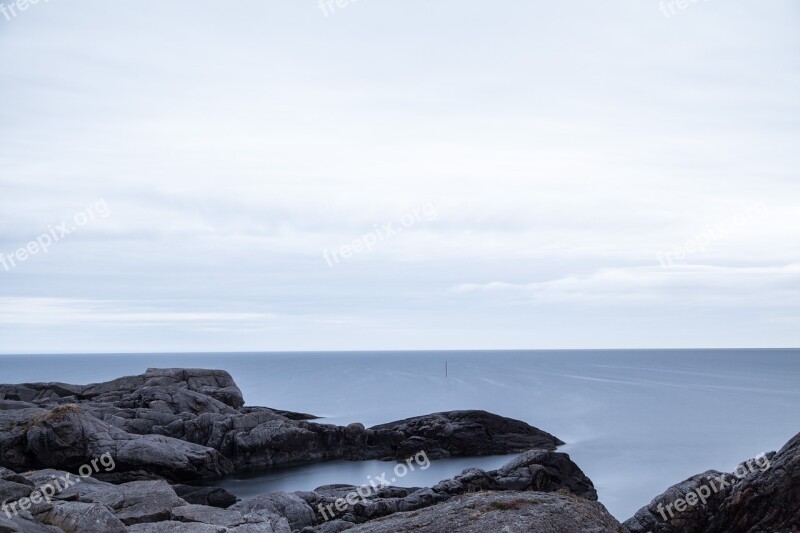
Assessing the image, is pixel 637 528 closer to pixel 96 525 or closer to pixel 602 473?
pixel 96 525

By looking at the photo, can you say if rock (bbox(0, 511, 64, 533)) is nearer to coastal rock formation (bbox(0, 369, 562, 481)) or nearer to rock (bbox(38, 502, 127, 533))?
rock (bbox(38, 502, 127, 533))

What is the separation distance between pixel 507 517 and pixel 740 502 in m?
9.33

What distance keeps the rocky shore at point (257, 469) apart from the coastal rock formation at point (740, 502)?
4 cm

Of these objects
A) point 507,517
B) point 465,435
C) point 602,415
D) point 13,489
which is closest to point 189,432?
point 465,435

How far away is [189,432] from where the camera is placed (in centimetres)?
4781

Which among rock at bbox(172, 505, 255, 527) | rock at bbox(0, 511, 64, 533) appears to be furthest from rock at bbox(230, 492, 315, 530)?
rock at bbox(0, 511, 64, 533)

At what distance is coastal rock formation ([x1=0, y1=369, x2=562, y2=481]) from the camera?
3675 cm

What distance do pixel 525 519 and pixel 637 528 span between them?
9.97 m

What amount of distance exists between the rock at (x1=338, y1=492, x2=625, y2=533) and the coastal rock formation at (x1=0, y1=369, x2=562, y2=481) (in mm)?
27124

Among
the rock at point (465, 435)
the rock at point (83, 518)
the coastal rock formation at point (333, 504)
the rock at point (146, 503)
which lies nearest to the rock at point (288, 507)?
the coastal rock formation at point (333, 504)

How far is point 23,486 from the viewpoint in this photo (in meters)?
18.7

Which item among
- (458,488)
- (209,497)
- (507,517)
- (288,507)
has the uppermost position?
(507,517)

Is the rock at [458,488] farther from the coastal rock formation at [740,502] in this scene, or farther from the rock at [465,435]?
the rock at [465,435]

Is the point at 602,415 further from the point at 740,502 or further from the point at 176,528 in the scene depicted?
the point at 176,528
